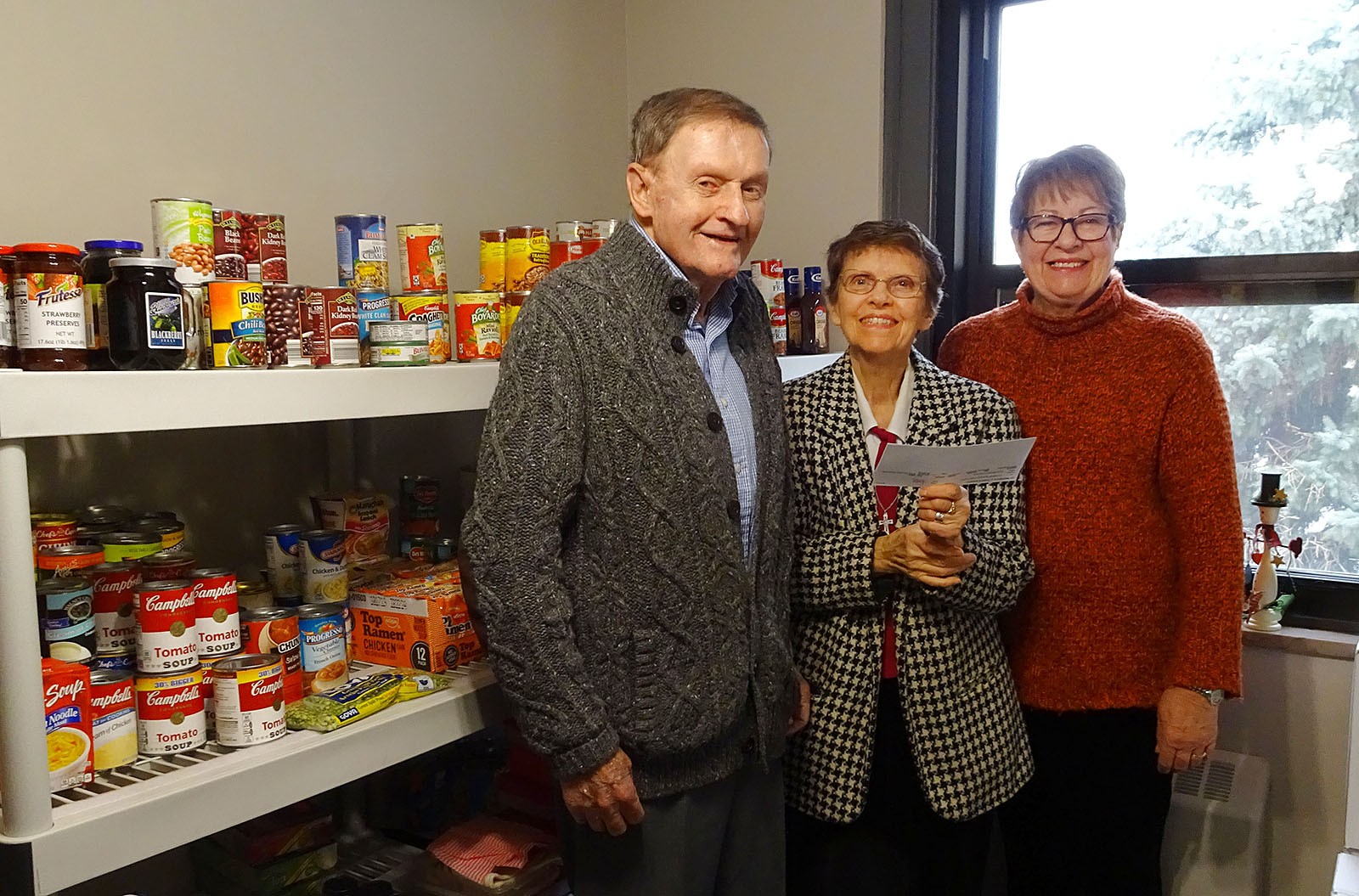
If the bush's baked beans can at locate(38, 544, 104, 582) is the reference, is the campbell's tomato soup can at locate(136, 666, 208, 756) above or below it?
below

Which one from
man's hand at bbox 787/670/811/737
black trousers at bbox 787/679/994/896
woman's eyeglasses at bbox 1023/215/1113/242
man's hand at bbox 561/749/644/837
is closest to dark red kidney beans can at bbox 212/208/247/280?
man's hand at bbox 561/749/644/837

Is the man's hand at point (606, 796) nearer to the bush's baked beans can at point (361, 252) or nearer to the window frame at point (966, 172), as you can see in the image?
the bush's baked beans can at point (361, 252)

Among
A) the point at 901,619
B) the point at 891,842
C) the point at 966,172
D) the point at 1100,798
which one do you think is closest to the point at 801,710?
the point at 901,619

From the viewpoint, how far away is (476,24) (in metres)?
2.17

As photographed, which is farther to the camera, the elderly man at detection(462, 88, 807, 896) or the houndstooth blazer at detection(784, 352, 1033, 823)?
the houndstooth blazer at detection(784, 352, 1033, 823)

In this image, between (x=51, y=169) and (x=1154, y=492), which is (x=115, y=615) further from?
(x=1154, y=492)

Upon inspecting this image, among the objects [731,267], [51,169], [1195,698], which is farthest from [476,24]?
[1195,698]

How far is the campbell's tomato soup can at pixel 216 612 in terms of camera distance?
1229mm

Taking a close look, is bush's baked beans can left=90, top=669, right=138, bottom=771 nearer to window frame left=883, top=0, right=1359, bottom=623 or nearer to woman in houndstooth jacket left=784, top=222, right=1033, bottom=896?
woman in houndstooth jacket left=784, top=222, right=1033, bottom=896

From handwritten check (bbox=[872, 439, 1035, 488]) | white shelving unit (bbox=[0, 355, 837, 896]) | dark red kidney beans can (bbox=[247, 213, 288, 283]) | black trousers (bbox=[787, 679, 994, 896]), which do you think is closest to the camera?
white shelving unit (bbox=[0, 355, 837, 896])

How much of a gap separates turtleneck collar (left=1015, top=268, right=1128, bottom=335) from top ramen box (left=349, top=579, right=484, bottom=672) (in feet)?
3.31

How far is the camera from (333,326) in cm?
136

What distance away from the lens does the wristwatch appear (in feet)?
5.20

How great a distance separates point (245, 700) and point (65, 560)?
256 millimetres
